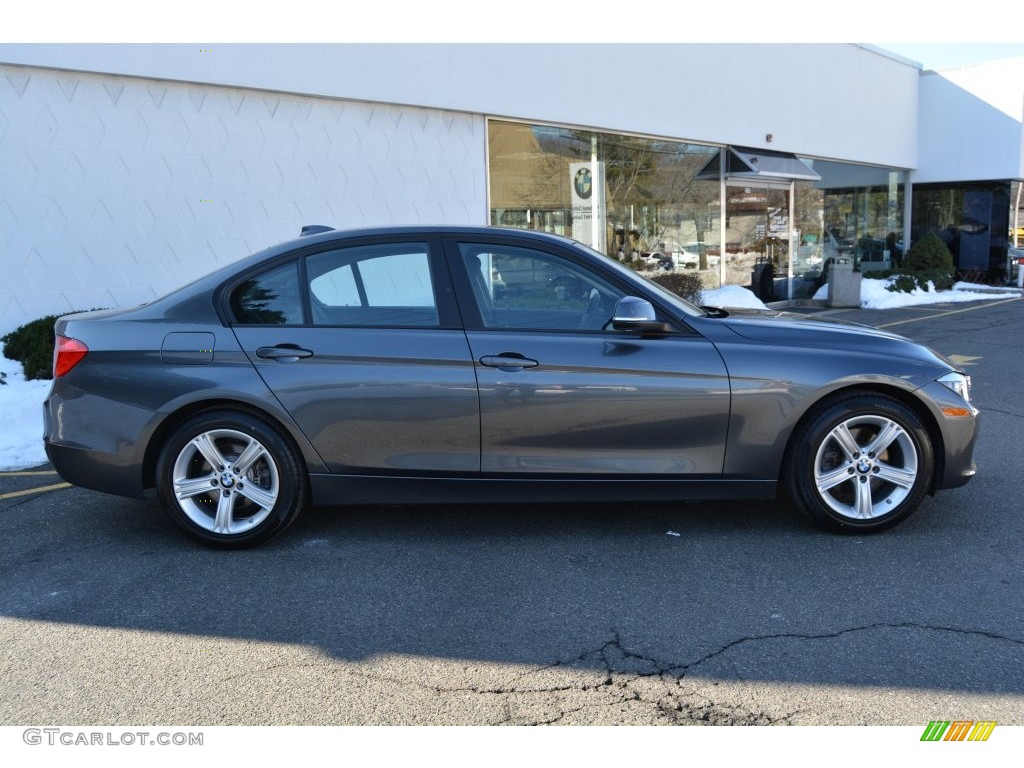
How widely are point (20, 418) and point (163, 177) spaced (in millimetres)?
3474

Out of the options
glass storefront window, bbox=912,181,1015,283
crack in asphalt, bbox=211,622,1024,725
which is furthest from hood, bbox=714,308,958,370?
glass storefront window, bbox=912,181,1015,283

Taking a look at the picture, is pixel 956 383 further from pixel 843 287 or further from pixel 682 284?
pixel 843 287

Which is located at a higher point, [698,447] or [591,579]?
[698,447]

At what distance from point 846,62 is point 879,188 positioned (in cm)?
452

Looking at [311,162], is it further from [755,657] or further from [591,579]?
[755,657]

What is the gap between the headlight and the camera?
176 inches

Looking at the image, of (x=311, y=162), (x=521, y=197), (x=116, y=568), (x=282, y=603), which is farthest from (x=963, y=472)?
(x=521, y=197)

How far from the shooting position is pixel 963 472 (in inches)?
176

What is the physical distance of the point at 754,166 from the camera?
1748cm

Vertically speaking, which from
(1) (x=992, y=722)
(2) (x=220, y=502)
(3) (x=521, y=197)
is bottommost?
(1) (x=992, y=722)

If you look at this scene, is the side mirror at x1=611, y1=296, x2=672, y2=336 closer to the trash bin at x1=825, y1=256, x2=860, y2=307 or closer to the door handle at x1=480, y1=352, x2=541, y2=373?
the door handle at x1=480, y1=352, x2=541, y2=373

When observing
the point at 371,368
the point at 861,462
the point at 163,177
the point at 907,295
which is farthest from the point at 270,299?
the point at 907,295

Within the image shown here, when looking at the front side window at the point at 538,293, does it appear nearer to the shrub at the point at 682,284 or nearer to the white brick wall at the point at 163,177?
the white brick wall at the point at 163,177

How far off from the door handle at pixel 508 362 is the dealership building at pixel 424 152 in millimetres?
6611
